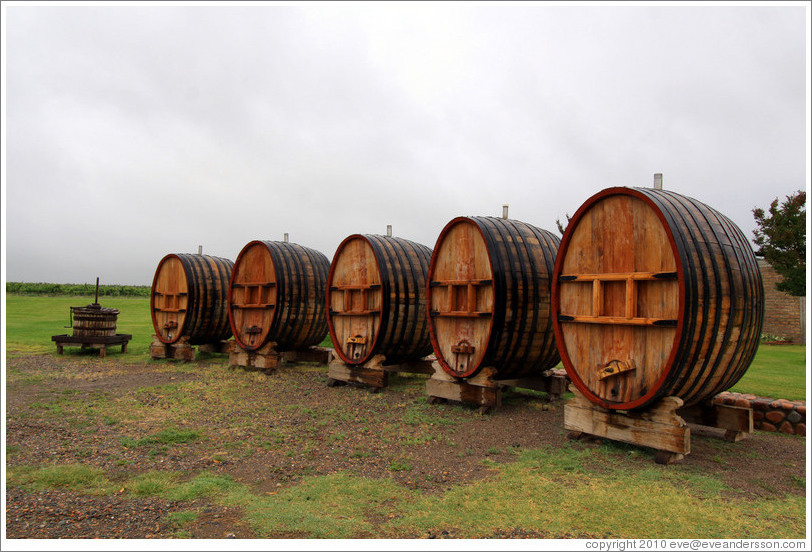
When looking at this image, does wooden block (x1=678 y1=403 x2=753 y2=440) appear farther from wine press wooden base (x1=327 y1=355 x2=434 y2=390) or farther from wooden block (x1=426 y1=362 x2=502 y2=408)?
wine press wooden base (x1=327 y1=355 x2=434 y2=390)

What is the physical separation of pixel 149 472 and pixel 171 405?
10.2ft

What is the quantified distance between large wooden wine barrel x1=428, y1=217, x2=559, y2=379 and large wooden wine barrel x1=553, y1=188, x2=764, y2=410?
104cm

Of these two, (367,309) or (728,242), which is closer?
(728,242)

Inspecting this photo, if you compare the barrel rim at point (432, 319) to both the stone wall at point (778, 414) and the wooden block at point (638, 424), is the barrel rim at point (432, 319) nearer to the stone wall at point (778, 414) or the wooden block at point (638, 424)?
the wooden block at point (638, 424)

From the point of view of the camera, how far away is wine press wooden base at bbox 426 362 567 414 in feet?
23.1

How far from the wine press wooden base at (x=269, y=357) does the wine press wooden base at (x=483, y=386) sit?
12.9 feet

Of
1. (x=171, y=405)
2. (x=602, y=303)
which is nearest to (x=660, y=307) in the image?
(x=602, y=303)

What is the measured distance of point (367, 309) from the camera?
9039 millimetres

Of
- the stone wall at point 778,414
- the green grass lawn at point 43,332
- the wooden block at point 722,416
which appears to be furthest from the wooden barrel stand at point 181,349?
the stone wall at point 778,414

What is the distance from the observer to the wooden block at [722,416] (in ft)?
18.2

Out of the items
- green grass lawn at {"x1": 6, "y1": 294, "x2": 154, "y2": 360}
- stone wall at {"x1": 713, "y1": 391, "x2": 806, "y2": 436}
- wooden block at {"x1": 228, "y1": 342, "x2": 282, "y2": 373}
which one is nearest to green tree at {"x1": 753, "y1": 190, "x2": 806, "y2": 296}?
stone wall at {"x1": 713, "y1": 391, "x2": 806, "y2": 436}

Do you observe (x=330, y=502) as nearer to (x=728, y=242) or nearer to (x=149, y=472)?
(x=149, y=472)

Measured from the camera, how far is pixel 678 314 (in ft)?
15.8

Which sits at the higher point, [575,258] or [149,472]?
[575,258]
